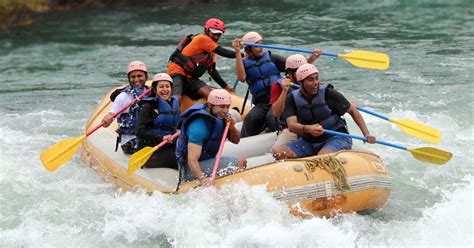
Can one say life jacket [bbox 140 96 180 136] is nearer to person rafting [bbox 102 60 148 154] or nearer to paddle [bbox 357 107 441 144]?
person rafting [bbox 102 60 148 154]

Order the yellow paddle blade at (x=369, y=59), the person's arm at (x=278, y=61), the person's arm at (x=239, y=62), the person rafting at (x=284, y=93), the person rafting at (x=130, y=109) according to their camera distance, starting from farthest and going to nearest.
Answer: the person's arm at (x=278, y=61) → the yellow paddle blade at (x=369, y=59) → the person's arm at (x=239, y=62) → the person rafting at (x=130, y=109) → the person rafting at (x=284, y=93)

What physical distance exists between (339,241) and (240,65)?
2.49 meters

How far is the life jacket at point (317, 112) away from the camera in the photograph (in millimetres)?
6480

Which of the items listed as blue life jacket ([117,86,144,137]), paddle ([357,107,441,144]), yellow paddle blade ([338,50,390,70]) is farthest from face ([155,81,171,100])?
yellow paddle blade ([338,50,390,70])

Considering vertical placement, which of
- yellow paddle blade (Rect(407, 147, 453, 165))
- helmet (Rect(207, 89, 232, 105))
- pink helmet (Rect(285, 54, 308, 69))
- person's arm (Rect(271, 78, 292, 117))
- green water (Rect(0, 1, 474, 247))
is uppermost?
pink helmet (Rect(285, 54, 308, 69))

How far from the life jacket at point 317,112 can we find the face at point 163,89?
45.3 inches

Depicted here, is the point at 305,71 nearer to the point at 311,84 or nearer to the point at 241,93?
the point at 311,84

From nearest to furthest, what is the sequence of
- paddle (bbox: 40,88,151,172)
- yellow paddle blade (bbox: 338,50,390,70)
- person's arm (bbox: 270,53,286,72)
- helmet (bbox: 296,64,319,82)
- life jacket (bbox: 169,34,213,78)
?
helmet (bbox: 296,64,319,82), paddle (bbox: 40,88,151,172), yellow paddle blade (bbox: 338,50,390,70), person's arm (bbox: 270,53,286,72), life jacket (bbox: 169,34,213,78)

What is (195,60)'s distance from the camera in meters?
8.39

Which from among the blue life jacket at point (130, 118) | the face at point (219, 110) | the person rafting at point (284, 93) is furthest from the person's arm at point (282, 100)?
the blue life jacket at point (130, 118)

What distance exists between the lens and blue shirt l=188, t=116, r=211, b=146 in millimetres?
6199

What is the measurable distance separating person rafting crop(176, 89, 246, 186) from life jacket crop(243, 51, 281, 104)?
147cm

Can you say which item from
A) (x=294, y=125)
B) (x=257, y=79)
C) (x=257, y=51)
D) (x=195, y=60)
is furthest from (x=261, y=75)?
(x=294, y=125)

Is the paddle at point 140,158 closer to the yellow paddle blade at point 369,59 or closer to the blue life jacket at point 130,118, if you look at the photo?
the blue life jacket at point 130,118
